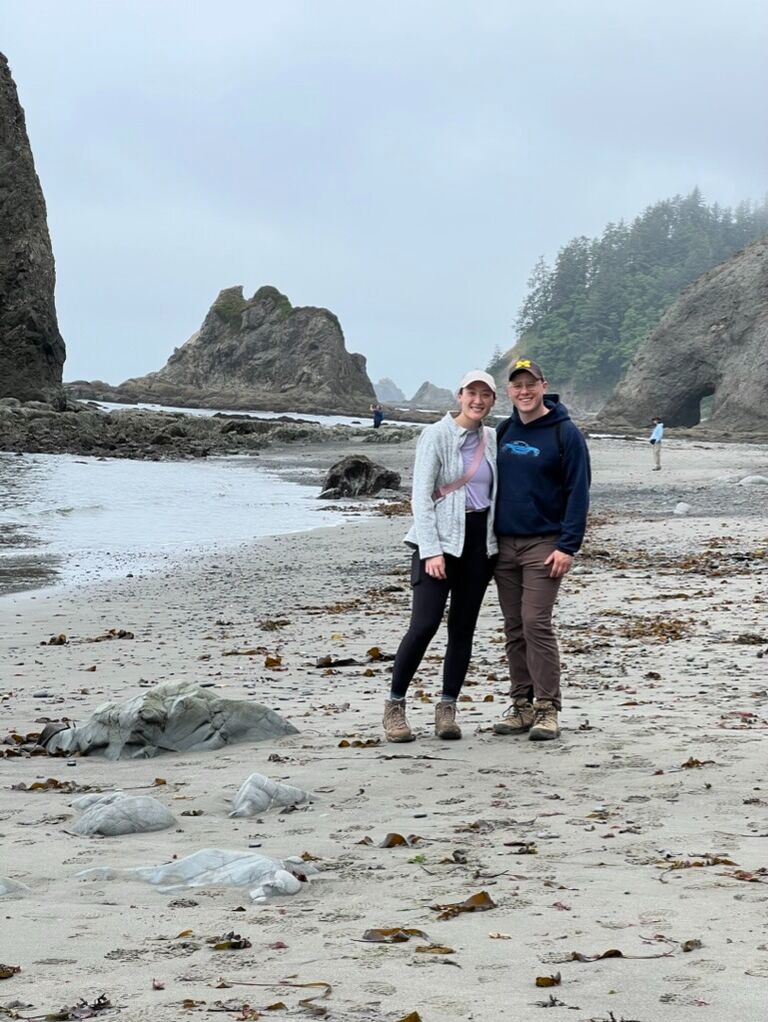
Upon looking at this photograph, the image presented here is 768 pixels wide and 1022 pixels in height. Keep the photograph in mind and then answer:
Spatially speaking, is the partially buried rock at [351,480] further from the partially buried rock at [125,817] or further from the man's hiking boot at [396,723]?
the partially buried rock at [125,817]

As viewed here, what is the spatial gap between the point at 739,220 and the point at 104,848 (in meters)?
180

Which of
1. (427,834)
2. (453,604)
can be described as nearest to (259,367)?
(453,604)

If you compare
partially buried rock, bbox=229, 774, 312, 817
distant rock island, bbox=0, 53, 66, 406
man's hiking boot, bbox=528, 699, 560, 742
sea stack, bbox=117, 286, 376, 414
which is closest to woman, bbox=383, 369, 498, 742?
man's hiking boot, bbox=528, 699, 560, 742

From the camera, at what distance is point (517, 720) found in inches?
264

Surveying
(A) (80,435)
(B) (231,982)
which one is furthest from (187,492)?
(B) (231,982)

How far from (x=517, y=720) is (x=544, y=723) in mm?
327

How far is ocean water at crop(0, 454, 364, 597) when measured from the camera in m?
17.0

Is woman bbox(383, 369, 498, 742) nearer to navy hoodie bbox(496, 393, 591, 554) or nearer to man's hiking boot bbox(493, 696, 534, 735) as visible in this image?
navy hoodie bbox(496, 393, 591, 554)

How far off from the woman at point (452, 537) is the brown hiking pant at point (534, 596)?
119 mm

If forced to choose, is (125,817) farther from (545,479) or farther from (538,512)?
(545,479)

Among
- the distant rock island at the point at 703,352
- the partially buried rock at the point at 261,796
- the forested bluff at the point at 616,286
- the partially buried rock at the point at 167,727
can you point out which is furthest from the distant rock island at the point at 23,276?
the forested bluff at the point at 616,286

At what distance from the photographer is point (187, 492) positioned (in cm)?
2967

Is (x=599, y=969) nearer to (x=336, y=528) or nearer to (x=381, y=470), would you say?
(x=336, y=528)

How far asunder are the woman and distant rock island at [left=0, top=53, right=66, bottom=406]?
5114 centimetres
